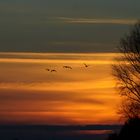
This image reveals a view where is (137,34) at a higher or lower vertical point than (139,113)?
higher

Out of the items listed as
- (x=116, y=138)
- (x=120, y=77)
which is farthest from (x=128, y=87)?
(x=116, y=138)

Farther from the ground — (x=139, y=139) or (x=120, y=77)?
(x=120, y=77)

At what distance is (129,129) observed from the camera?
6981cm

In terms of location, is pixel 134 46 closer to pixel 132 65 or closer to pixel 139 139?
pixel 132 65

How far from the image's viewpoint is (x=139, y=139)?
6775 centimetres

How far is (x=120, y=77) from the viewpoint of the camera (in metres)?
67.8

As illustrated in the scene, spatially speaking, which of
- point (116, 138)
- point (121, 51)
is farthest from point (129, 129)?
point (121, 51)

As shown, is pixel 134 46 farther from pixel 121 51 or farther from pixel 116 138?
pixel 116 138

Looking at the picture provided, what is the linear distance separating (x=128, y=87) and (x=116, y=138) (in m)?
6.05

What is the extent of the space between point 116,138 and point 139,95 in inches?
252

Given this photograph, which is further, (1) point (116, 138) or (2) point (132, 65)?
(1) point (116, 138)

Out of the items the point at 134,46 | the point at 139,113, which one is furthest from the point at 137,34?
the point at 139,113

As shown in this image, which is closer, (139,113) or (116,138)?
(139,113)

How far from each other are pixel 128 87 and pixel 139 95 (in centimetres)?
135
